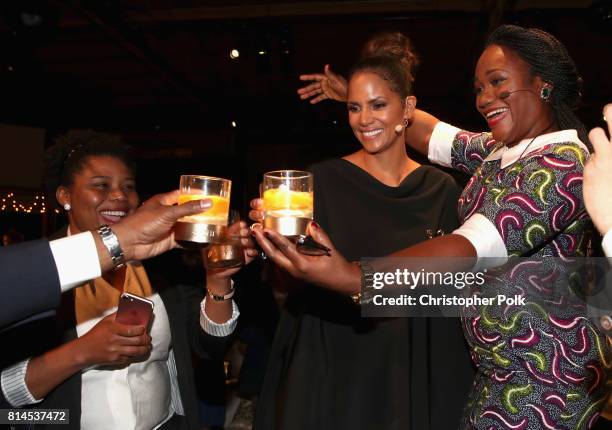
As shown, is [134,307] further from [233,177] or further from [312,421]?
[233,177]

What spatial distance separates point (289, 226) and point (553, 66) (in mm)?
984

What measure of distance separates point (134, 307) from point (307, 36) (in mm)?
6201

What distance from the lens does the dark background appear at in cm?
647

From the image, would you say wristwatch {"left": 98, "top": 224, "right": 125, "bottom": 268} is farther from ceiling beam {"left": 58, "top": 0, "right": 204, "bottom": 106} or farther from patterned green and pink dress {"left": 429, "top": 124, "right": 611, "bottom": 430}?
ceiling beam {"left": 58, "top": 0, "right": 204, "bottom": 106}

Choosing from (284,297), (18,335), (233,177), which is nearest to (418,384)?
(284,297)

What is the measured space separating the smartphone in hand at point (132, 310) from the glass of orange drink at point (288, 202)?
2.09 ft

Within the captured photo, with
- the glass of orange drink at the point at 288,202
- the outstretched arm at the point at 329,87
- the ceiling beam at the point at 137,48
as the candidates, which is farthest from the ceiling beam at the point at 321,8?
the glass of orange drink at the point at 288,202

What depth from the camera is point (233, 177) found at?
10.5 meters

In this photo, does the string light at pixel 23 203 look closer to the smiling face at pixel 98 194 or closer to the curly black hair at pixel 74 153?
the curly black hair at pixel 74 153

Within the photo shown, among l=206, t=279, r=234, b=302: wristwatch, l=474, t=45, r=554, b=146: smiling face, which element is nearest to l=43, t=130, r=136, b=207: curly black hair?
l=206, t=279, r=234, b=302: wristwatch

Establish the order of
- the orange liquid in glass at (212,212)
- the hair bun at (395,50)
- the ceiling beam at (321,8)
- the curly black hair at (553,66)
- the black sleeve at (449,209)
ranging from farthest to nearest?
the ceiling beam at (321,8)
the hair bun at (395,50)
the black sleeve at (449,209)
the curly black hair at (553,66)
the orange liquid in glass at (212,212)

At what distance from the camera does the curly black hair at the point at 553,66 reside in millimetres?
1802

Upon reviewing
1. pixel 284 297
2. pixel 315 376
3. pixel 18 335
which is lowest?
pixel 315 376

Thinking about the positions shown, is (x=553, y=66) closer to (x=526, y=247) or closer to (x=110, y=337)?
(x=526, y=247)
